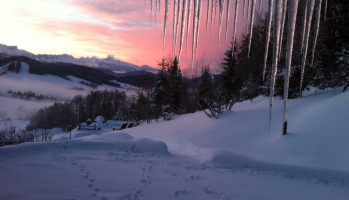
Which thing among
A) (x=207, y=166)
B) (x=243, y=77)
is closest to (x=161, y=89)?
(x=243, y=77)

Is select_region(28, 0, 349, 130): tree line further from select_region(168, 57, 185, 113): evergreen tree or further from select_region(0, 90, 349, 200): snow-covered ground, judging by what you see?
select_region(0, 90, 349, 200): snow-covered ground

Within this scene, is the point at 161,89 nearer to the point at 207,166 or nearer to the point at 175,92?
the point at 175,92

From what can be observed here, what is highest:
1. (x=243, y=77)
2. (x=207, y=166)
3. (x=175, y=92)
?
(x=243, y=77)

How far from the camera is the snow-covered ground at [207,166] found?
164 inches

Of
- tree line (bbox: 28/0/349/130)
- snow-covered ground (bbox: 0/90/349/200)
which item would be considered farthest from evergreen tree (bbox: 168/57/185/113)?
snow-covered ground (bbox: 0/90/349/200)

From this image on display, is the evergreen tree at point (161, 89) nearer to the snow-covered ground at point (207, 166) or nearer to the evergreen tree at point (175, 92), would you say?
the evergreen tree at point (175, 92)

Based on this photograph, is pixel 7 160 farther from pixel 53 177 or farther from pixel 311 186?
pixel 311 186

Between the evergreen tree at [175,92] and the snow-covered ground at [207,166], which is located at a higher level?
the evergreen tree at [175,92]

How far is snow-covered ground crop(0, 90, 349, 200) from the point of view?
13.6 ft

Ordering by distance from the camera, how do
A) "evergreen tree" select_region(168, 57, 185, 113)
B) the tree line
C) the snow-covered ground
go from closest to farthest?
1. the snow-covered ground
2. the tree line
3. "evergreen tree" select_region(168, 57, 185, 113)

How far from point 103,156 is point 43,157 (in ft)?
4.92

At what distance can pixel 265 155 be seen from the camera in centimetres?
679

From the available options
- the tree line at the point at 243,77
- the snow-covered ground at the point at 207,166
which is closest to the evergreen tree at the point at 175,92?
the tree line at the point at 243,77

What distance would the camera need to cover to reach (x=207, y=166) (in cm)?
633
